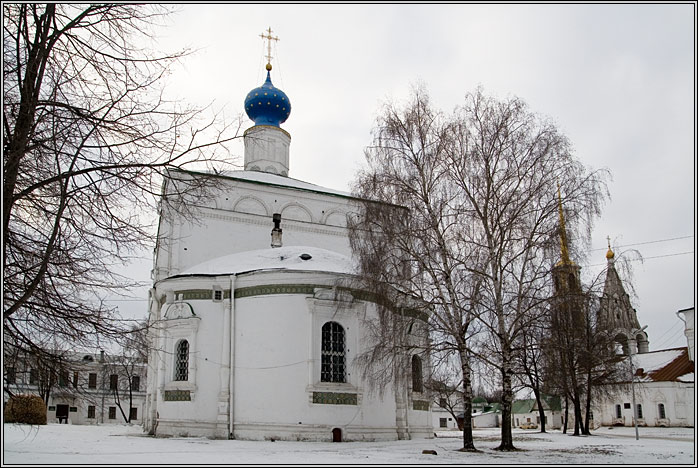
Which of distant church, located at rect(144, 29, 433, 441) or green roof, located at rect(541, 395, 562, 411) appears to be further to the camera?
green roof, located at rect(541, 395, 562, 411)

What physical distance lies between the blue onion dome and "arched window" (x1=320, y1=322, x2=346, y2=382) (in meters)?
11.6

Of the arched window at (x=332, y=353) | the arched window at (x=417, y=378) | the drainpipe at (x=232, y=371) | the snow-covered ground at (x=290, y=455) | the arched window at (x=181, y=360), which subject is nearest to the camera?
the snow-covered ground at (x=290, y=455)

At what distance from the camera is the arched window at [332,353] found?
17359 millimetres

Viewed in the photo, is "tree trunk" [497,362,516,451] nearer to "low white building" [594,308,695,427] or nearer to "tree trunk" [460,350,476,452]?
"tree trunk" [460,350,476,452]

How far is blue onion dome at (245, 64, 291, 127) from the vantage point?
25.9 metres

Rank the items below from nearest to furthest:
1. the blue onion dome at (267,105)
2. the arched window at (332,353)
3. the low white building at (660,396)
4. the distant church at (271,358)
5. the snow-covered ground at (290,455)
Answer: the snow-covered ground at (290,455) < the distant church at (271,358) < the arched window at (332,353) < the blue onion dome at (267,105) < the low white building at (660,396)

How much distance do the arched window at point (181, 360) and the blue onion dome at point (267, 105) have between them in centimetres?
1116

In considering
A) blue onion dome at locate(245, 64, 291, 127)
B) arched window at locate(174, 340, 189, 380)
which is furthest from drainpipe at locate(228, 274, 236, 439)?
blue onion dome at locate(245, 64, 291, 127)

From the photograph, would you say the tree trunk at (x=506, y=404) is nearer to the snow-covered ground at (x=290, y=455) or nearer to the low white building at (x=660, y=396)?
the snow-covered ground at (x=290, y=455)

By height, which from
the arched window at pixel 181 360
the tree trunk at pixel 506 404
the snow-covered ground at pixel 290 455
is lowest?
the snow-covered ground at pixel 290 455

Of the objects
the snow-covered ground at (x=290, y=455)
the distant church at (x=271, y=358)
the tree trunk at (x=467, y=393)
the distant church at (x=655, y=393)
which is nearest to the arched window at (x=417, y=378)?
the distant church at (x=271, y=358)

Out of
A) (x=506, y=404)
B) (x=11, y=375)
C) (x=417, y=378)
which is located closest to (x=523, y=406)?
(x=417, y=378)

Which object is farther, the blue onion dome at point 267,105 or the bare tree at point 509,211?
the blue onion dome at point 267,105

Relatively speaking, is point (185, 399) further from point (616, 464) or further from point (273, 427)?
point (616, 464)
